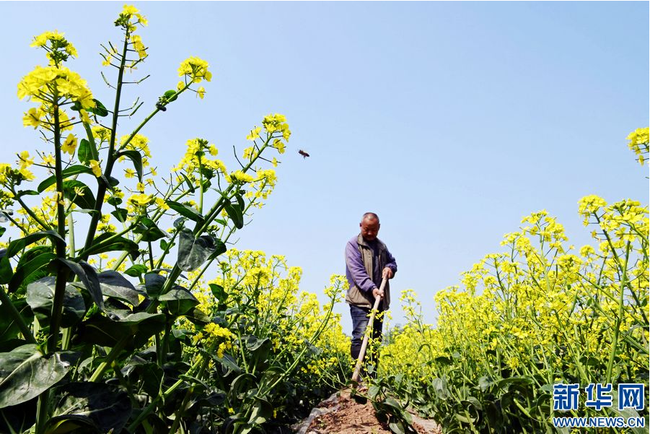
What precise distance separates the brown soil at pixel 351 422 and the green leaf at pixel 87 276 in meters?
2.90

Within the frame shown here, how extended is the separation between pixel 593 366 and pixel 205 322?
7.09ft

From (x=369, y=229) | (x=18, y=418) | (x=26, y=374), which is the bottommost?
(x=18, y=418)

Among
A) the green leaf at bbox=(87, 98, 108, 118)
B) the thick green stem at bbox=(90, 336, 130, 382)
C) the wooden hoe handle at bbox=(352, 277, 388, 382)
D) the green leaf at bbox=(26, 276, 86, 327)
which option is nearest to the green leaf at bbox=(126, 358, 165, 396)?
the thick green stem at bbox=(90, 336, 130, 382)

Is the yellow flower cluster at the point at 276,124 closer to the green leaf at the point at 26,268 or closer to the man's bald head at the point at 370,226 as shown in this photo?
the green leaf at the point at 26,268

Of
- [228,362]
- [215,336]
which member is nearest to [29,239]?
[215,336]

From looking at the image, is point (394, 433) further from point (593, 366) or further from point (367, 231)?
point (367, 231)

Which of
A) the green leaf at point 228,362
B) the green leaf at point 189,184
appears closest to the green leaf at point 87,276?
the green leaf at point 189,184

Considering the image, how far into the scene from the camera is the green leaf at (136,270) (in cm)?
203

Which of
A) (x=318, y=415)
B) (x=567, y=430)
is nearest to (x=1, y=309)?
(x=567, y=430)

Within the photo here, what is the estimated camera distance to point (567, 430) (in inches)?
91.3

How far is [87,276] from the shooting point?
53.6 inches

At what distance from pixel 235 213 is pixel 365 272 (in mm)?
5022

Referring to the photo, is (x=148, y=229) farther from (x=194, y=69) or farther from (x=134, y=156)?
A: (x=194, y=69)

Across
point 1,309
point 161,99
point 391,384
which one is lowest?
point 1,309
